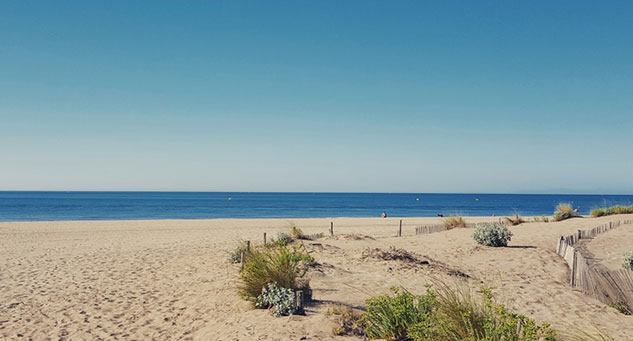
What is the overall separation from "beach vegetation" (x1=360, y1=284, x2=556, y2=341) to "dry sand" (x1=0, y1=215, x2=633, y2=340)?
0.82 m

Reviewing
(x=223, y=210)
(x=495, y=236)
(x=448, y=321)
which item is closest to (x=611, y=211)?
(x=495, y=236)

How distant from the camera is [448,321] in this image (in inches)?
209

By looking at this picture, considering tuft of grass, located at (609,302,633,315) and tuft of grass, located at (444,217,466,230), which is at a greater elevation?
tuft of grass, located at (444,217,466,230)

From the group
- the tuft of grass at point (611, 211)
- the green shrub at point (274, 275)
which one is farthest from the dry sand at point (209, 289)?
the tuft of grass at point (611, 211)

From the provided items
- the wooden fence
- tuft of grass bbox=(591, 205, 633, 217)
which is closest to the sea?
tuft of grass bbox=(591, 205, 633, 217)

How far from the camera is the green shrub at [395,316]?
591 centimetres

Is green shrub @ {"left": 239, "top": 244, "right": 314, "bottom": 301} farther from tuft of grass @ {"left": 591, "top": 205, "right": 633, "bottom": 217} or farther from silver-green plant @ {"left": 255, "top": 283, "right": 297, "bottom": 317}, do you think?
tuft of grass @ {"left": 591, "top": 205, "right": 633, "bottom": 217}

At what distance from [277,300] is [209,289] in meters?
3.53

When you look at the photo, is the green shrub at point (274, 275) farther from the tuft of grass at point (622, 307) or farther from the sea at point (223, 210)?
the sea at point (223, 210)

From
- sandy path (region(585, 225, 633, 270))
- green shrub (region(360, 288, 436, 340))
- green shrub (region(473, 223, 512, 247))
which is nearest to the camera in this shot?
green shrub (region(360, 288, 436, 340))

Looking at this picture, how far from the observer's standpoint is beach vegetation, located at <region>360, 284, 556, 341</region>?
4594 millimetres

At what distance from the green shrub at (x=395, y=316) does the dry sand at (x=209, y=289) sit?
2.19 ft

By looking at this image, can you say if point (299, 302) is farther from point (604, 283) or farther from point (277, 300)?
point (604, 283)

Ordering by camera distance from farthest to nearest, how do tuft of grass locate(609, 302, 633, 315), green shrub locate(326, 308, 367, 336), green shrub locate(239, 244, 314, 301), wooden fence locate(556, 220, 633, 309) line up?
wooden fence locate(556, 220, 633, 309) → tuft of grass locate(609, 302, 633, 315) → green shrub locate(239, 244, 314, 301) → green shrub locate(326, 308, 367, 336)
